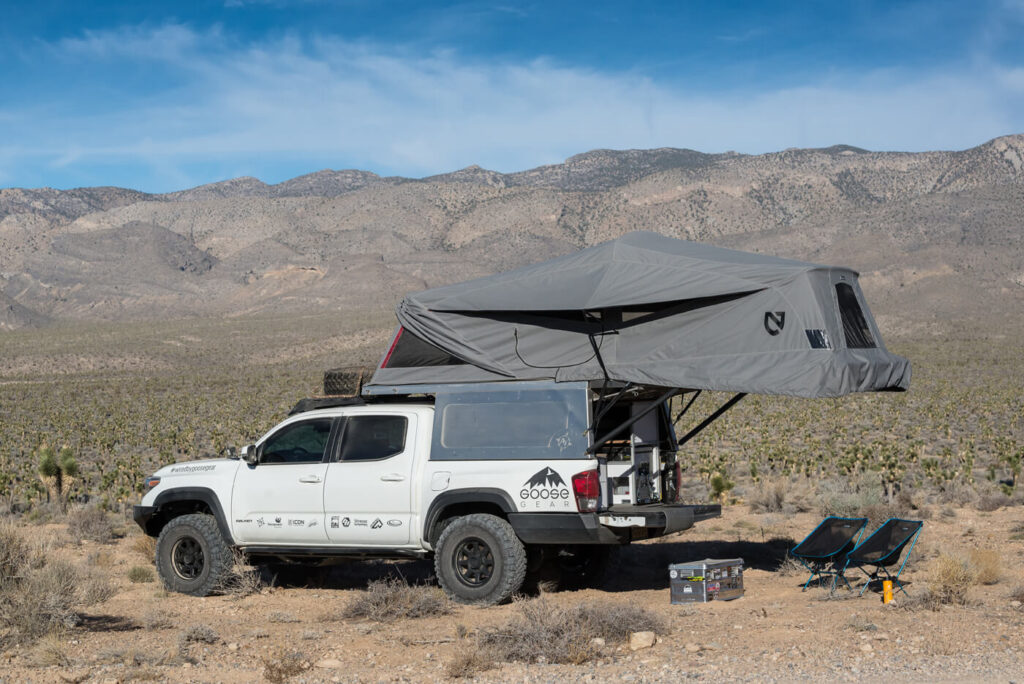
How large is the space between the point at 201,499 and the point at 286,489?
105 cm

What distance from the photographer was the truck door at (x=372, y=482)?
10258 millimetres

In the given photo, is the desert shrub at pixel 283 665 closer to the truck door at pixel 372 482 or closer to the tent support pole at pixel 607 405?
the truck door at pixel 372 482

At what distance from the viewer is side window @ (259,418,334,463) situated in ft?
35.3

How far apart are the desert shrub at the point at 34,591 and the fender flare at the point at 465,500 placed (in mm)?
3063

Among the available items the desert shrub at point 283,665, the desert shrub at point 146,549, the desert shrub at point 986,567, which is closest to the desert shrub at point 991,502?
the desert shrub at point 986,567

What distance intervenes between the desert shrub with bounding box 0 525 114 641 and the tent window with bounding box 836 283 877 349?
696 centimetres

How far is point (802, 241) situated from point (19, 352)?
9489cm

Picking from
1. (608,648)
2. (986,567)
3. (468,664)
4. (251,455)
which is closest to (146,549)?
(251,455)

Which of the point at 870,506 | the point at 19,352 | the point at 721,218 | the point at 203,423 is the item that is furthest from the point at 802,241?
the point at 870,506

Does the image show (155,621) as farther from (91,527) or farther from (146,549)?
(91,527)

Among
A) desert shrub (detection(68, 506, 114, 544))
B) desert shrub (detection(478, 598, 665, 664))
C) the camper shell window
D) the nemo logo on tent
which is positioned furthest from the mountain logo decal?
desert shrub (detection(68, 506, 114, 544))

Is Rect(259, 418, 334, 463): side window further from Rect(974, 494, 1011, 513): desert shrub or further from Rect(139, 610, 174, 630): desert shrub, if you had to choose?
Rect(974, 494, 1011, 513): desert shrub

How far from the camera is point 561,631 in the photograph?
7871mm

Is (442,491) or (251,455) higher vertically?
(251,455)
